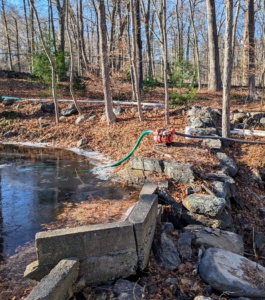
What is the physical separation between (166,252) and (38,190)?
3.09 m

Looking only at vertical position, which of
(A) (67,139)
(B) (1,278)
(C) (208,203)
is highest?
(A) (67,139)

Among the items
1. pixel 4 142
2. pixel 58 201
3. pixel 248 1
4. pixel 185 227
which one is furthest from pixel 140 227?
pixel 248 1

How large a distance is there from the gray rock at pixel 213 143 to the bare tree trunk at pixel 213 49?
8472 millimetres

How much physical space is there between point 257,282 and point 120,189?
2950 millimetres

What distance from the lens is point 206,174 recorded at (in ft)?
17.0

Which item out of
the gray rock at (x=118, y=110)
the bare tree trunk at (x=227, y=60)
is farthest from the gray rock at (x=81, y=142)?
the bare tree trunk at (x=227, y=60)

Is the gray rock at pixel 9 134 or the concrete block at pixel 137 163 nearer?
the concrete block at pixel 137 163

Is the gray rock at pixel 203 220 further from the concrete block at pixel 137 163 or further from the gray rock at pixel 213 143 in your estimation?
the gray rock at pixel 213 143

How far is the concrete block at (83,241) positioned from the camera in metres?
2.72

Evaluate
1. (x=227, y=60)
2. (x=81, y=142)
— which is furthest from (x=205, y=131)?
(x=81, y=142)

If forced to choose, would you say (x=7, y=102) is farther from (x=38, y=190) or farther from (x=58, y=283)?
(x=58, y=283)

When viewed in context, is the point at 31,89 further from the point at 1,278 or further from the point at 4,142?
the point at 1,278

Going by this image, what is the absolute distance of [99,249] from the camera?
2.91 meters

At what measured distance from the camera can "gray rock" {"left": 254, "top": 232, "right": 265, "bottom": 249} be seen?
14.5 feet
